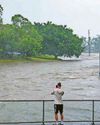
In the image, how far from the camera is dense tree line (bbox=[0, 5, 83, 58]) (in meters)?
136

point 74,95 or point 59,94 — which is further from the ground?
point 59,94

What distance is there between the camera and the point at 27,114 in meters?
21.4

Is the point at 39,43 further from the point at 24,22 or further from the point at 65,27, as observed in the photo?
the point at 65,27

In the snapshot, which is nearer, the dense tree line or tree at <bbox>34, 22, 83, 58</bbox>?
the dense tree line

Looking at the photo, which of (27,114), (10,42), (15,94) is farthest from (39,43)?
(27,114)

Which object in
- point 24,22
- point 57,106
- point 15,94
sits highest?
point 24,22

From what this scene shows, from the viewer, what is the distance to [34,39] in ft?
475

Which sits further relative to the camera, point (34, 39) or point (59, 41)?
point (59, 41)

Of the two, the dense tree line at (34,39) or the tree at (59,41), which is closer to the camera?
the dense tree line at (34,39)

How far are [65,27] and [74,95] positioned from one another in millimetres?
140222

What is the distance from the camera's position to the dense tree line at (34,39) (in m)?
136

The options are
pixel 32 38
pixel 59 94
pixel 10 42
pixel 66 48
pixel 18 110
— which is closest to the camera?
pixel 59 94

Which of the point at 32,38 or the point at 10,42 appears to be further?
the point at 32,38

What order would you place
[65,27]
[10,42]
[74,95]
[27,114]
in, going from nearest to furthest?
[27,114] < [74,95] < [10,42] < [65,27]
